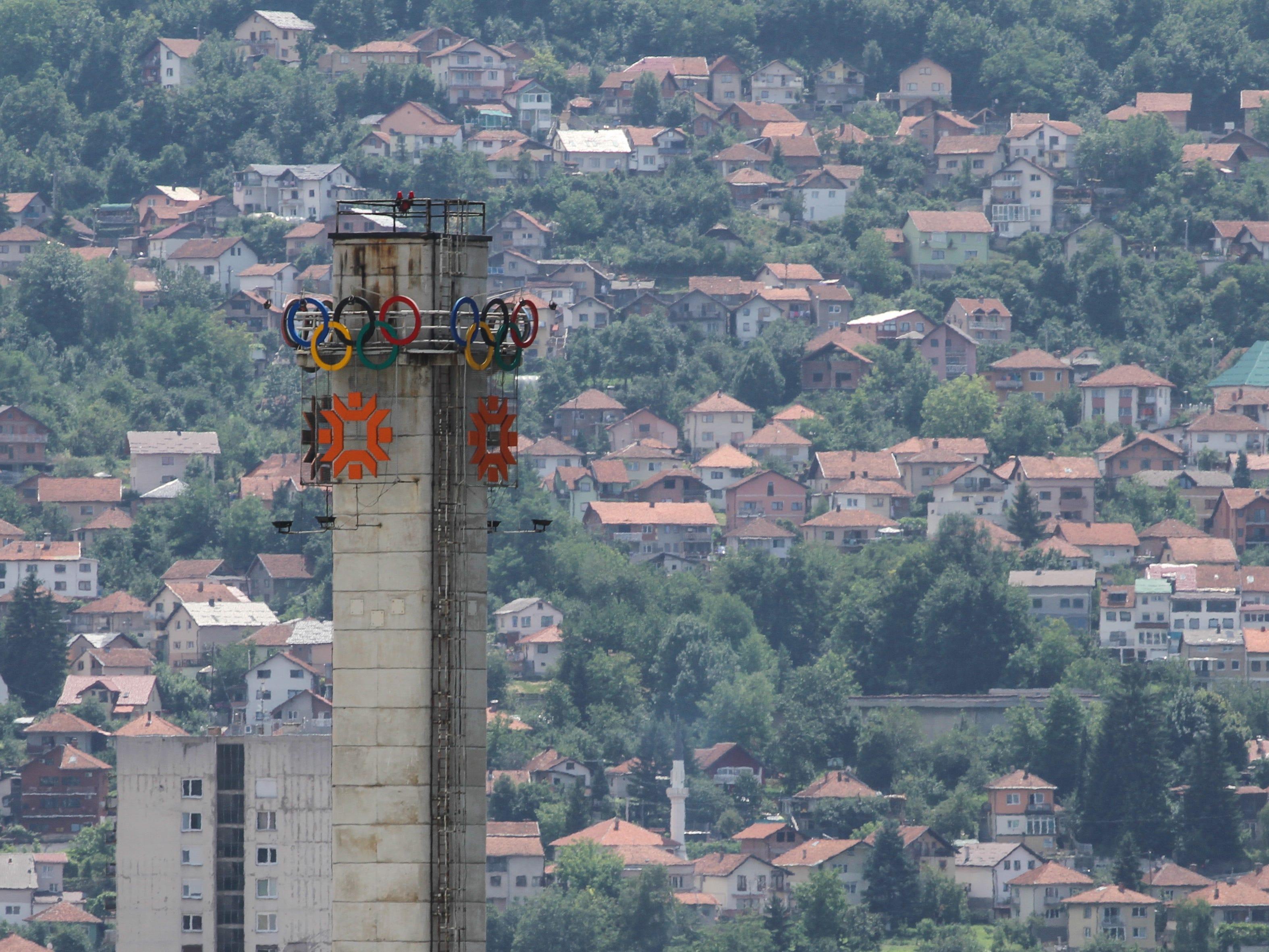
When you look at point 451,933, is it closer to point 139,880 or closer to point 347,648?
point 347,648

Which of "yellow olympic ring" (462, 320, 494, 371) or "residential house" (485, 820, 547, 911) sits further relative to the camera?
"residential house" (485, 820, 547, 911)

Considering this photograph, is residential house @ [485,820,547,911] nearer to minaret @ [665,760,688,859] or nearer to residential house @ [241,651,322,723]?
minaret @ [665,760,688,859]

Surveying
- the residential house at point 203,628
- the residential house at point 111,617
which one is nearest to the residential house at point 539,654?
the residential house at point 203,628

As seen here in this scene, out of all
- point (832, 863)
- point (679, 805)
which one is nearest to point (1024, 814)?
point (832, 863)

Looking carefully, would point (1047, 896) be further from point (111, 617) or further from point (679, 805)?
point (111, 617)

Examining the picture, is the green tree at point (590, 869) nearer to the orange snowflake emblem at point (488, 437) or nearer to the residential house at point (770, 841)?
the residential house at point (770, 841)

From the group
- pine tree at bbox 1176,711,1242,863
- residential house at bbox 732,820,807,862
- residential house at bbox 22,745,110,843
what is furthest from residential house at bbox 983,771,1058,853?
residential house at bbox 22,745,110,843
